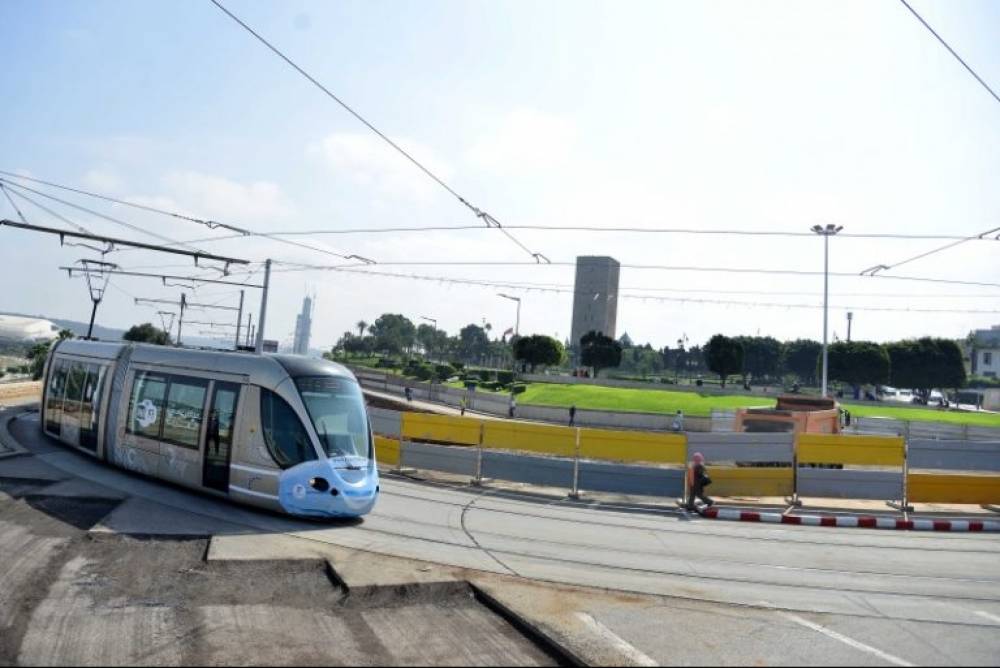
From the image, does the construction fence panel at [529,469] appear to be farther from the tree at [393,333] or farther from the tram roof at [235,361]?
the tree at [393,333]

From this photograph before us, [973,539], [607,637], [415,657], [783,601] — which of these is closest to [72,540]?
[415,657]

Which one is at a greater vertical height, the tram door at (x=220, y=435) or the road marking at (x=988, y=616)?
the tram door at (x=220, y=435)

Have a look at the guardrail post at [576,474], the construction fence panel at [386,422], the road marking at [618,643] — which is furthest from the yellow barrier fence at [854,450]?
the road marking at [618,643]

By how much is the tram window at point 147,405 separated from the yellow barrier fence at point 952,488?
18738 millimetres

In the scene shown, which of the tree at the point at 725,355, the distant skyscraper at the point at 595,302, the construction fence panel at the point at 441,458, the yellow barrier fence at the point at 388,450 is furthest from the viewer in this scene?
the distant skyscraper at the point at 595,302

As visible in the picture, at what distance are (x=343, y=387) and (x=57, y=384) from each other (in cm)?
1076

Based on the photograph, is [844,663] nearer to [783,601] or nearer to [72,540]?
[783,601]

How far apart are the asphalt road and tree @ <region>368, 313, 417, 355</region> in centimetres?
12781

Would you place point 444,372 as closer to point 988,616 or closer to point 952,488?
point 952,488

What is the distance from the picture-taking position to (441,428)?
2012 centimetres

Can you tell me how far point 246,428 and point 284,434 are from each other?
1007mm

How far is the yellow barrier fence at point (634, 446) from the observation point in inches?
699

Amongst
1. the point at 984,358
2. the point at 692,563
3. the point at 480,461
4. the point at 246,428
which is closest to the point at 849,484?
the point at 692,563

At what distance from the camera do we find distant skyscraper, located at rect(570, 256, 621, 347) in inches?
4407
